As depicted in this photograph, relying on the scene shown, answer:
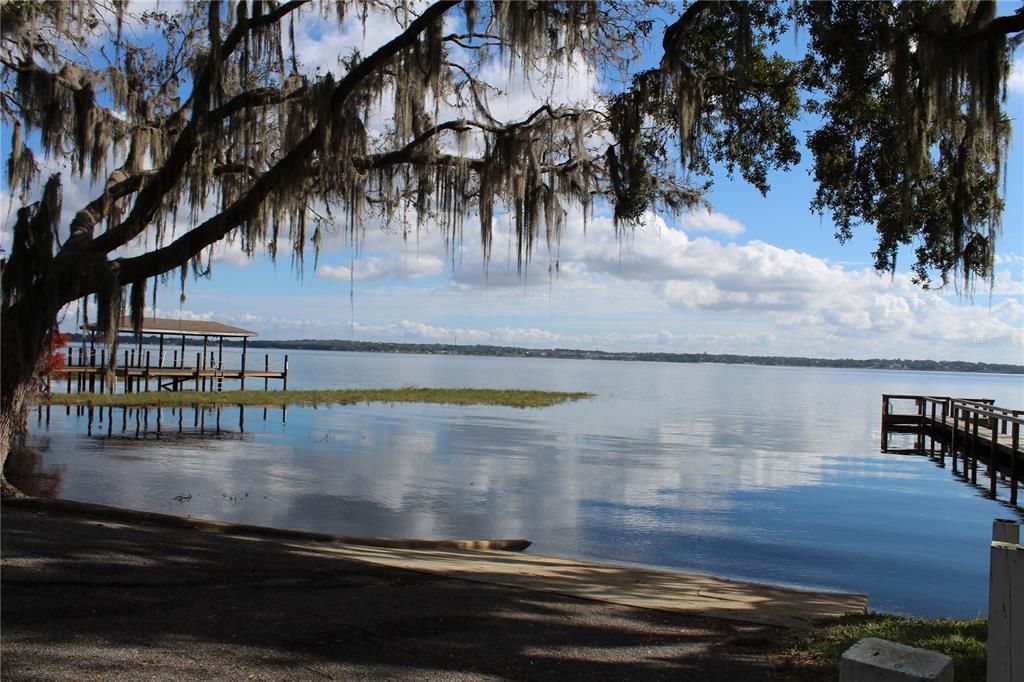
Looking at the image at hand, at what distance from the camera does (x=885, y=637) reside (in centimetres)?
587

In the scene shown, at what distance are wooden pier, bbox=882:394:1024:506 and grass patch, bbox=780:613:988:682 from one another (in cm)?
1474

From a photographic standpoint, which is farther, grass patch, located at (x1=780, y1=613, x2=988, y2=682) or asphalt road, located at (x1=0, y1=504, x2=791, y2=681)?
grass patch, located at (x1=780, y1=613, x2=988, y2=682)

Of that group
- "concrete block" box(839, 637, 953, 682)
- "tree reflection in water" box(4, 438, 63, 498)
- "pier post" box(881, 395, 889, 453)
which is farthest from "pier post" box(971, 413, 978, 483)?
"concrete block" box(839, 637, 953, 682)

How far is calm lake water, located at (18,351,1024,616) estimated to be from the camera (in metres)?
12.0

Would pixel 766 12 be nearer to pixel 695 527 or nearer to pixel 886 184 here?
pixel 886 184

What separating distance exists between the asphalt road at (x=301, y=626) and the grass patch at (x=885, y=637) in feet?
0.69

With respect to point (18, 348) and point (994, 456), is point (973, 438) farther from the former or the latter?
point (18, 348)

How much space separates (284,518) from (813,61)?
32.9ft

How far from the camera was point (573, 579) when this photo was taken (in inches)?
303

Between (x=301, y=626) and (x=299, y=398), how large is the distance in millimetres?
41487

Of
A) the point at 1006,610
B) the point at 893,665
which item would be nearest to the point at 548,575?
the point at 1006,610

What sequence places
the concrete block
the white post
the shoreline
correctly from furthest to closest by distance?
the shoreline → the white post → the concrete block

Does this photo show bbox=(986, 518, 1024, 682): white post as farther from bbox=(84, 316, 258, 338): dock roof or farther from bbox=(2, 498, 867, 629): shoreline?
bbox=(84, 316, 258, 338): dock roof

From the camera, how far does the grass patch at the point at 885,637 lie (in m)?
4.94
